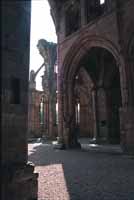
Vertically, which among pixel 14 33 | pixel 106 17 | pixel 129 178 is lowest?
pixel 129 178

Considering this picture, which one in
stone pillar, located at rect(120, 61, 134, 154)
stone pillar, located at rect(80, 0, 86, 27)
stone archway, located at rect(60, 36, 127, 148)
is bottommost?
stone pillar, located at rect(120, 61, 134, 154)

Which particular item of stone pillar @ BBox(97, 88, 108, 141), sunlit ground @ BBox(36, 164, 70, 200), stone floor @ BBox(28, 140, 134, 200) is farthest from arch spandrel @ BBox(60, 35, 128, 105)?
sunlit ground @ BBox(36, 164, 70, 200)

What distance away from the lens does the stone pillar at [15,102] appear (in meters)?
2.77

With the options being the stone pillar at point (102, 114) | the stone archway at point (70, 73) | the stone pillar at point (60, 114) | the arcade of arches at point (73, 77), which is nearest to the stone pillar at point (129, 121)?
the arcade of arches at point (73, 77)

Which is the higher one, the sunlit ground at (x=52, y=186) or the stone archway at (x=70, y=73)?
the stone archway at (x=70, y=73)

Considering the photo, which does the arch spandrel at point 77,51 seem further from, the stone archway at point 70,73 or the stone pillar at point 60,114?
the stone pillar at point 60,114

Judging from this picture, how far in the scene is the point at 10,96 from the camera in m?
2.92

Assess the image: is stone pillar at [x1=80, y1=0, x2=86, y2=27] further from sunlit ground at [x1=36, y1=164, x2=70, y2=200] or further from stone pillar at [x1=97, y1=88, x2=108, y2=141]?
sunlit ground at [x1=36, y1=164, x2=70, y2=200]

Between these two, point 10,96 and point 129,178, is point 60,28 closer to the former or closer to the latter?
point 129,178

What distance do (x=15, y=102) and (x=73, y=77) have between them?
11.0 metres

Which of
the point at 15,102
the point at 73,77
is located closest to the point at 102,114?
the point at 73,77

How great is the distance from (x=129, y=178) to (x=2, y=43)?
392 centimetres

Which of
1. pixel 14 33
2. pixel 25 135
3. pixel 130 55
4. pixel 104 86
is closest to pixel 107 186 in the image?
pixel 25 135

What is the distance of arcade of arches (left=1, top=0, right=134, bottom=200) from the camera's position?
2.86m
